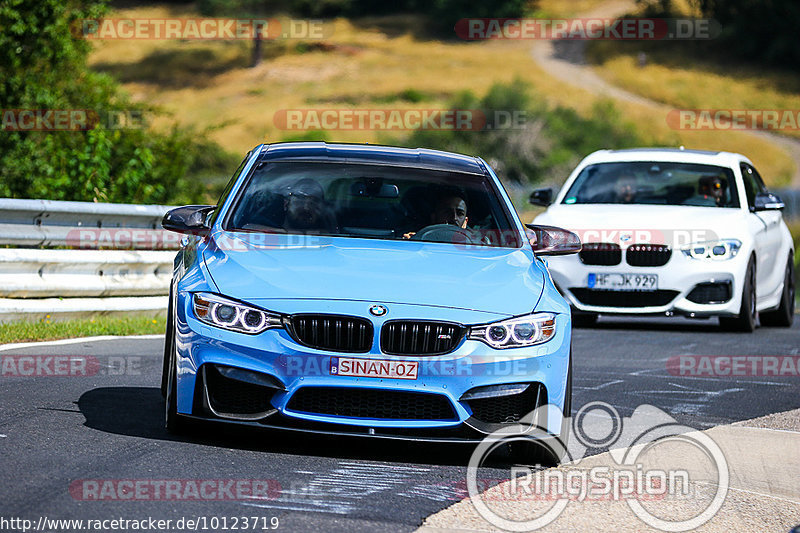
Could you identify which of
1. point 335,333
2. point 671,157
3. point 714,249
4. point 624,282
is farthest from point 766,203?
point 335,333

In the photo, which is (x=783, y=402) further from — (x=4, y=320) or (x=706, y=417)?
(x=4, y=320)

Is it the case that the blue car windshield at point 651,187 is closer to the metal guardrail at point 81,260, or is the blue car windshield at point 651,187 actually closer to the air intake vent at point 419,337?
the metal guardrail at point 81,260

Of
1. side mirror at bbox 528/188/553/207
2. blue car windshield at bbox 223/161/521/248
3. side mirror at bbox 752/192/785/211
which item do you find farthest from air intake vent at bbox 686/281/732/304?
blue car windshield at bbox 223/161/521/248

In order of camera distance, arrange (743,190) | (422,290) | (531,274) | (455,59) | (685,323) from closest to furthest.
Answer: (422,290)
(531,274)
(743,190)
(685,323)
(455,59)

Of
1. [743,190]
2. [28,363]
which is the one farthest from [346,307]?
[743,190]

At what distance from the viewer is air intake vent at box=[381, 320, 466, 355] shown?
6359 millimetres

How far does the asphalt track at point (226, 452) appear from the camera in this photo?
17.2 ft

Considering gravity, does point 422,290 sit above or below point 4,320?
above

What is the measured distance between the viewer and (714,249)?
13719 mm

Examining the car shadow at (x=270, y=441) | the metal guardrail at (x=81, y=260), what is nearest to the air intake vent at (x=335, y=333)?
the car shadow at (x=270, y=441)

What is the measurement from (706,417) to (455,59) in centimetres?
10292

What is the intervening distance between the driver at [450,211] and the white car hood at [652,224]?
234 inches

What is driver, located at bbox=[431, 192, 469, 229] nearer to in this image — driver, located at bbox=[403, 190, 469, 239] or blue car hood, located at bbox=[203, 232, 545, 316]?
driver, located at bbox=[403, 190, 469, 239]

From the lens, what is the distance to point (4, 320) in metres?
11.5
